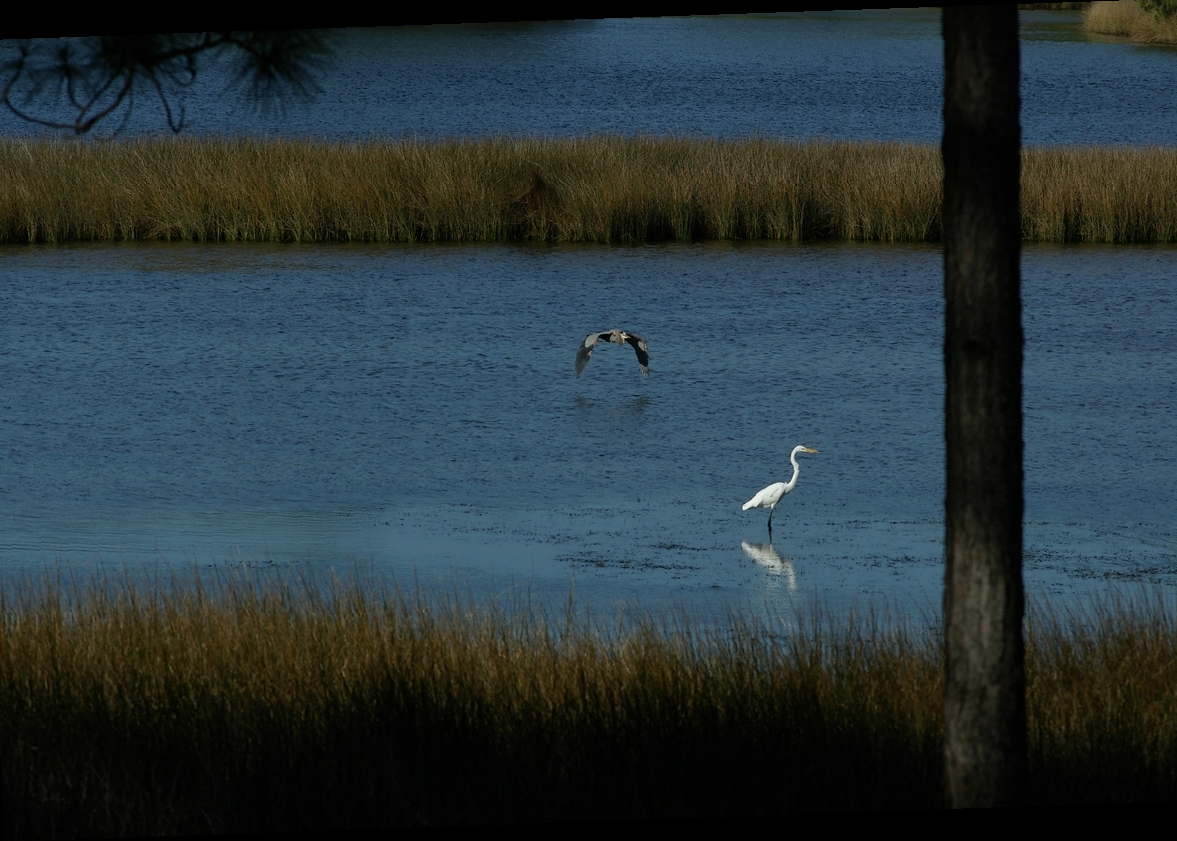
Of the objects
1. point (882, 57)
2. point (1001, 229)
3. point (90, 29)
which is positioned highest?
point (90, 29)

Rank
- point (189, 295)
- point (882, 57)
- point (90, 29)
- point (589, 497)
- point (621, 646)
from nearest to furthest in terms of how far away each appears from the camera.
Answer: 1. point (90, 29)
2. point (621, 646)
3. point (589, 497)
4. point (189, 295)
5. point (882, 57)

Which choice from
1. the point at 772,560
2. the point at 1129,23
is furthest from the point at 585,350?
the point at 1129,23

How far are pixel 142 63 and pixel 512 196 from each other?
17.8 metres

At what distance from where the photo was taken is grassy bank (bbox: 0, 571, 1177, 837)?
4512 mm

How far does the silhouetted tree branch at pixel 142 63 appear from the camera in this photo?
389 centimetres

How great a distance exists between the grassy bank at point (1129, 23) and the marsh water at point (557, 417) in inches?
1530

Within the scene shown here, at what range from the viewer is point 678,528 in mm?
9672

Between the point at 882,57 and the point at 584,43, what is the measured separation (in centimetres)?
1295

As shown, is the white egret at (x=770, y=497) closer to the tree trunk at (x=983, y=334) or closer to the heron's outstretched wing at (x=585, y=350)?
the heron's outstretched wing at (x=585, y=350)

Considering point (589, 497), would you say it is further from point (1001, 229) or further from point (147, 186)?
point (147, 186)

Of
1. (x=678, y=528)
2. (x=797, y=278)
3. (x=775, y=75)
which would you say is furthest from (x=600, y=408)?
(x=775, y=75)

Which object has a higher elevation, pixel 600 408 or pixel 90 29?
pixel 90 29

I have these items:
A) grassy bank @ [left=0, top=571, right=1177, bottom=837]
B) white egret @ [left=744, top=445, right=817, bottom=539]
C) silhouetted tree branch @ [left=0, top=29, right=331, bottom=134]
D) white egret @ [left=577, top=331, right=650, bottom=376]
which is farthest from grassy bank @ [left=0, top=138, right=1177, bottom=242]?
silhouetted tree branch @ [left=0, top=29, right=331, bottom=134]

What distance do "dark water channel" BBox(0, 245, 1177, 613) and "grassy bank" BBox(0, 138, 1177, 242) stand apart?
1.69 feet
